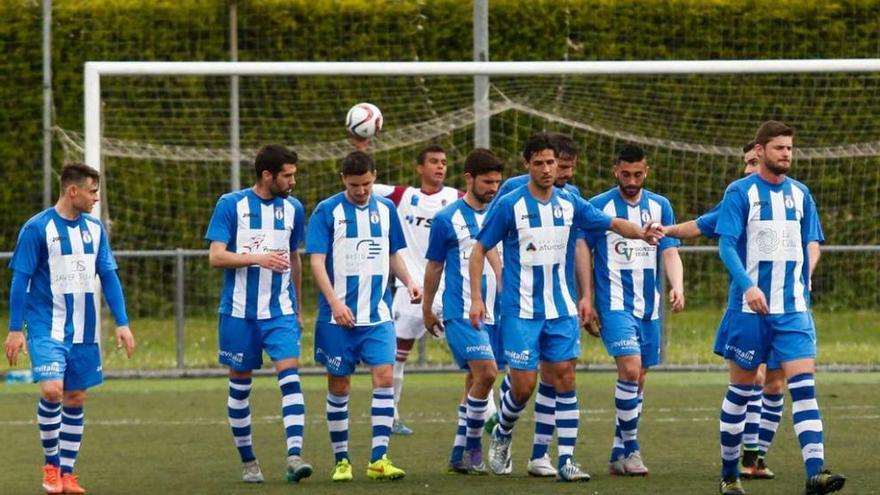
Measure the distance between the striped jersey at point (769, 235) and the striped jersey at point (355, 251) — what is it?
213 cm

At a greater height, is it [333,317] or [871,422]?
[333,317]

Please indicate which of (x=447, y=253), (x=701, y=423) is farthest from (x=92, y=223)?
(x=701, y=423)

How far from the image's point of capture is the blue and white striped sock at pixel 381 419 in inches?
406

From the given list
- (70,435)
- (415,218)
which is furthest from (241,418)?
(415,218)

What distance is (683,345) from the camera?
59.8 ft

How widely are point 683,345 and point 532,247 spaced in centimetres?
843

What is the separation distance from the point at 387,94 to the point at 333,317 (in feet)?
28.6

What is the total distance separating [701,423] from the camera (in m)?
13.4

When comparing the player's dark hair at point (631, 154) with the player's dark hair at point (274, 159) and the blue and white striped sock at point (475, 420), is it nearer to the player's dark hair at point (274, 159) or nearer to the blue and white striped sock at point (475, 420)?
the blue and white striped sock at point (475, 420)

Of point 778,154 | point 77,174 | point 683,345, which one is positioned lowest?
point 683,345

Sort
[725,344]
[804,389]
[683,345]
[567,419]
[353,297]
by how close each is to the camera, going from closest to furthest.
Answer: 1. [804,389]
2. [725,344]
3. [567,419]
4. [353,297]
5. [683,345]

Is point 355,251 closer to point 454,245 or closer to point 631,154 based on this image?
point 454,245

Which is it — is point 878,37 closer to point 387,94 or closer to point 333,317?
point 387,94

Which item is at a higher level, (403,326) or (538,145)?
(538,145)
